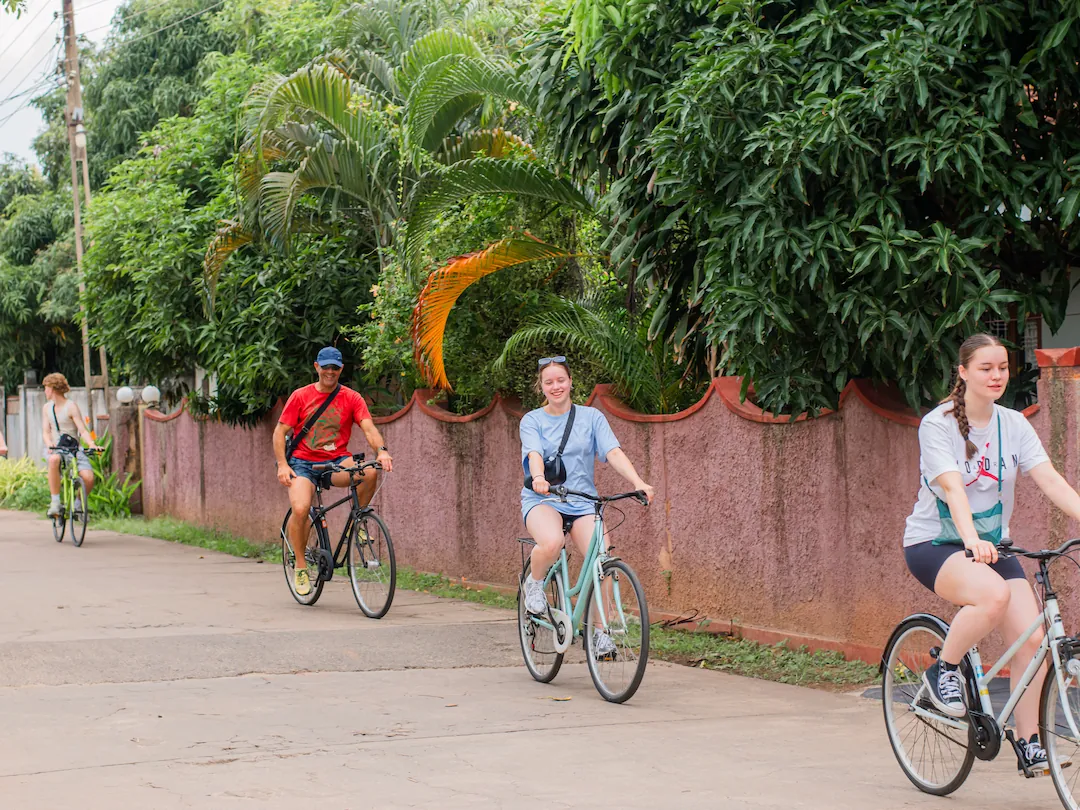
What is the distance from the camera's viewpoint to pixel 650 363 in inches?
432

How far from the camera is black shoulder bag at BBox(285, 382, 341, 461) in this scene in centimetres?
1095

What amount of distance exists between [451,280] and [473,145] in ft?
6.76

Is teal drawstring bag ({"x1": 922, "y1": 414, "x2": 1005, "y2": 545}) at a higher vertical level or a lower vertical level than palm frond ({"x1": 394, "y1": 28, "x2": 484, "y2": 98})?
lower

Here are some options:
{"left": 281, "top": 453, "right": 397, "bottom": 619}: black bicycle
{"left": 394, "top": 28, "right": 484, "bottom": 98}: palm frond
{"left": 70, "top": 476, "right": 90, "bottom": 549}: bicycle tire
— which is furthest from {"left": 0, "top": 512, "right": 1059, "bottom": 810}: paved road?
{"left": 70, "top": 476, "right": 90, "bottom": 549}: bicycle tire

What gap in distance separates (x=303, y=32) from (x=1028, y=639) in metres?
17.0

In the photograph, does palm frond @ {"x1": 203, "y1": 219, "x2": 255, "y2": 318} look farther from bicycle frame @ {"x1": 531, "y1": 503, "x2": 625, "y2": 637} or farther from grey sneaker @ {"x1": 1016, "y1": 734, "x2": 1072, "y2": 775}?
grey sneaker @ {"x1": 1016, "y1": 734, "x2": 1072, "y2": 775}

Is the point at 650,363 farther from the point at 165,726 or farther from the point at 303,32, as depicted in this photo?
the point at 303,32

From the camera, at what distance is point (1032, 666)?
5.14m

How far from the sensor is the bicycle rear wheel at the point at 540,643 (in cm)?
796

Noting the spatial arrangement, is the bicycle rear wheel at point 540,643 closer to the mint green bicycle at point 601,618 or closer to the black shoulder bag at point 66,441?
the mint green bicycle at point 601,618

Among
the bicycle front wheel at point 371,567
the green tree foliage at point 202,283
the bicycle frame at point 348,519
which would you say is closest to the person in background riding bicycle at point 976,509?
the bicycle front wheel at point 371,567

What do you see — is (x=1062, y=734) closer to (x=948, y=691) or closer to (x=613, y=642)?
(x=948, y=691)

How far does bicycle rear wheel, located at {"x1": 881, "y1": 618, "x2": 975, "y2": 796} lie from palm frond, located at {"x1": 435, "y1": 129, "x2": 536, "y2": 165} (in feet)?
26.3

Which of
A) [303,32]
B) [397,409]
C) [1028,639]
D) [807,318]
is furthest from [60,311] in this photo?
[1028,639]
